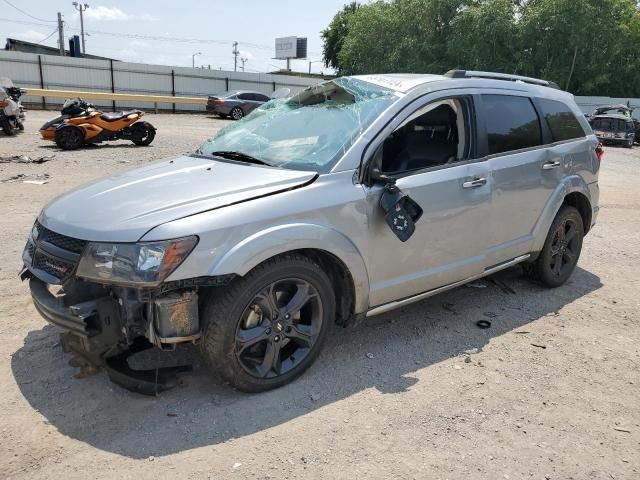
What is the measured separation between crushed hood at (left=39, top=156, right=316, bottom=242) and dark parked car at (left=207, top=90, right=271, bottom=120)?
23271mm

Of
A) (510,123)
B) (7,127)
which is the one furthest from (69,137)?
(510,123)

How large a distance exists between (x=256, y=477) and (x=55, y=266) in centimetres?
156

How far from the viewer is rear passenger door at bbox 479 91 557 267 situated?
4.23 meters

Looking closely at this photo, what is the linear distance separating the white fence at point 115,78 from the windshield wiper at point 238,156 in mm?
24719

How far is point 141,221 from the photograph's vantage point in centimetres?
287

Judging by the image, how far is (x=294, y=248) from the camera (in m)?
3.09

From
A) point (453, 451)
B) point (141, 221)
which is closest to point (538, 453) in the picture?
point (453, 451)

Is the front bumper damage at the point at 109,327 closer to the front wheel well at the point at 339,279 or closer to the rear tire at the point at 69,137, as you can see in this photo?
the front wheel well at the point at 339,279

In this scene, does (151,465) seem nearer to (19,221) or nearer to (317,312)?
(317,312)

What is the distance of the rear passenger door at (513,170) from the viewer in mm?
4234

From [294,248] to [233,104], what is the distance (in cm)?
2429

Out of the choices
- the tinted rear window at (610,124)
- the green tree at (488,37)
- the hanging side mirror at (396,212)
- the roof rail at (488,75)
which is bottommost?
the tinted rear window at (610,124)

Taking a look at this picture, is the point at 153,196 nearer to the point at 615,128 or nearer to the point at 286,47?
the point at 615,128

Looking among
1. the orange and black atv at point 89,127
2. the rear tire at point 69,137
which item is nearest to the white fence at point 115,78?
the orange and black atv at point 89,127
